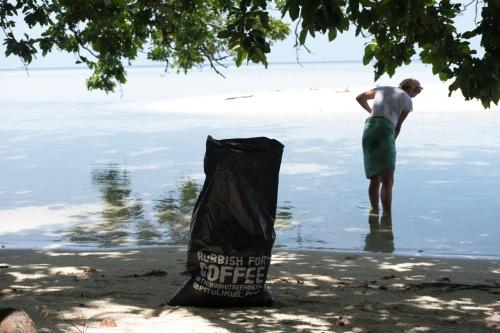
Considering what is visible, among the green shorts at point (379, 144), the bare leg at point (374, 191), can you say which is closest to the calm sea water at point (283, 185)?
the bare leg at point (374, 191)

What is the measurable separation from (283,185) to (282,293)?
22.8 feet

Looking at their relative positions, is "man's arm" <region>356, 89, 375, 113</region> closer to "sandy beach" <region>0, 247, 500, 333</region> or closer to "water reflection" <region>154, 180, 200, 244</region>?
"sandy beach" <region>0, 247, 500, 333</region>

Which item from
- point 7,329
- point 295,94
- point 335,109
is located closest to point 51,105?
point 295,94

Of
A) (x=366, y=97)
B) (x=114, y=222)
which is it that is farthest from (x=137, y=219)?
(x=366, y=97)

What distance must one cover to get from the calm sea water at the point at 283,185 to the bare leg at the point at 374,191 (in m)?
0.19

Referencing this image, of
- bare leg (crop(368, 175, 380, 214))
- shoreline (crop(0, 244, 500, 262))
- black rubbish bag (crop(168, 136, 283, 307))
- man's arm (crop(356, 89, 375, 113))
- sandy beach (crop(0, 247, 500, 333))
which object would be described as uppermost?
man's arm (crop(356, 89, 375, 113))

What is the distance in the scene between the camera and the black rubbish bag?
4820 mm

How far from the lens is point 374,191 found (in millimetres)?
9578

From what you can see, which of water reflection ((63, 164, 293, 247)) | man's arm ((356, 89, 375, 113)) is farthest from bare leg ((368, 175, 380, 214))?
water reflection ((63, 164, 293, 247))

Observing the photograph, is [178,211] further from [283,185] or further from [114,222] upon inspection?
[283,185]

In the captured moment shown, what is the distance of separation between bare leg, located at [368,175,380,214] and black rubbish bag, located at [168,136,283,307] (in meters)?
4.56

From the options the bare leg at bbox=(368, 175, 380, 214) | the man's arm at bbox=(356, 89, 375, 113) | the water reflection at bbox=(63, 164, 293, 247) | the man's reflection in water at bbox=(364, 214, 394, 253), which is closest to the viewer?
the man's reflection in water at bbox=(364, 214, 394, 253)

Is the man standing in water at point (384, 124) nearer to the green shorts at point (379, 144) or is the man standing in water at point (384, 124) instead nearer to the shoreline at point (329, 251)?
the green shorts at point (379, 144)

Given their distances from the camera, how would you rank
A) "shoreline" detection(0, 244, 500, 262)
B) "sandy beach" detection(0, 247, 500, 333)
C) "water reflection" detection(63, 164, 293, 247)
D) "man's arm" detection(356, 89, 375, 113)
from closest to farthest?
1. "sandy beach" detection(0, 247, 500, 333)
2. "shoreline" detection(0, 244, 500, 262)
3. "water reflection" detection(63, 164, 293, 247)
4. "man's arm" detection(356, 89, 375, 113)
